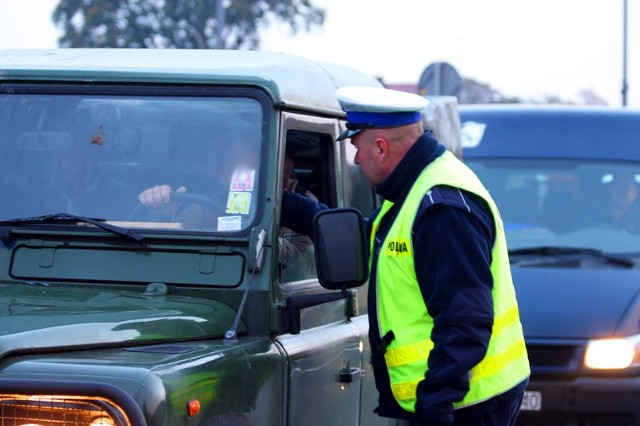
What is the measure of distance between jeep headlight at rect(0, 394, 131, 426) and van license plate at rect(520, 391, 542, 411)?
4.25 metres

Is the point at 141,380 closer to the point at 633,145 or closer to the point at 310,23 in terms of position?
the point at 633,145

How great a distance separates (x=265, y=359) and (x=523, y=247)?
4458 millimetres

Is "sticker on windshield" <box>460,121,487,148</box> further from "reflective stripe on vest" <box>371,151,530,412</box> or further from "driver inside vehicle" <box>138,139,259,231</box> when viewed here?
"reflective stripe on vest" <box>371,151,530,412</box>

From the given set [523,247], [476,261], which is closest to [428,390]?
[476,261]

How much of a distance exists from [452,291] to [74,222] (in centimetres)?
136

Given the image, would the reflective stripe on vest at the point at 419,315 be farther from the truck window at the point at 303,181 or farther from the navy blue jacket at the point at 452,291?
the truck window at the point at 303,181

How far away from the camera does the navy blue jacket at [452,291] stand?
11.1 ft

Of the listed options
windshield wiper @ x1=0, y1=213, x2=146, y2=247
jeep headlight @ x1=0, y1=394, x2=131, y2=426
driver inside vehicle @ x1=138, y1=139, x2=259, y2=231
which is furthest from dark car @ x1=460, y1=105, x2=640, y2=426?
jeep headlight @ x1=0, y1=394, x2=131, y2=426

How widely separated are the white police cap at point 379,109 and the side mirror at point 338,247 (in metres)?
0.27

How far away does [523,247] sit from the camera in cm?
783

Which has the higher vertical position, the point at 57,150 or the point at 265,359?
the point at 57,150

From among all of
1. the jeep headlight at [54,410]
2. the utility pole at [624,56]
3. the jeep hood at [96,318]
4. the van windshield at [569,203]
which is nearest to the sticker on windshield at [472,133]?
the van windshield at [569,203]

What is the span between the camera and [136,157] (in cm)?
414

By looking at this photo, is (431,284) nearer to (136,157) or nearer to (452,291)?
(452,291)
